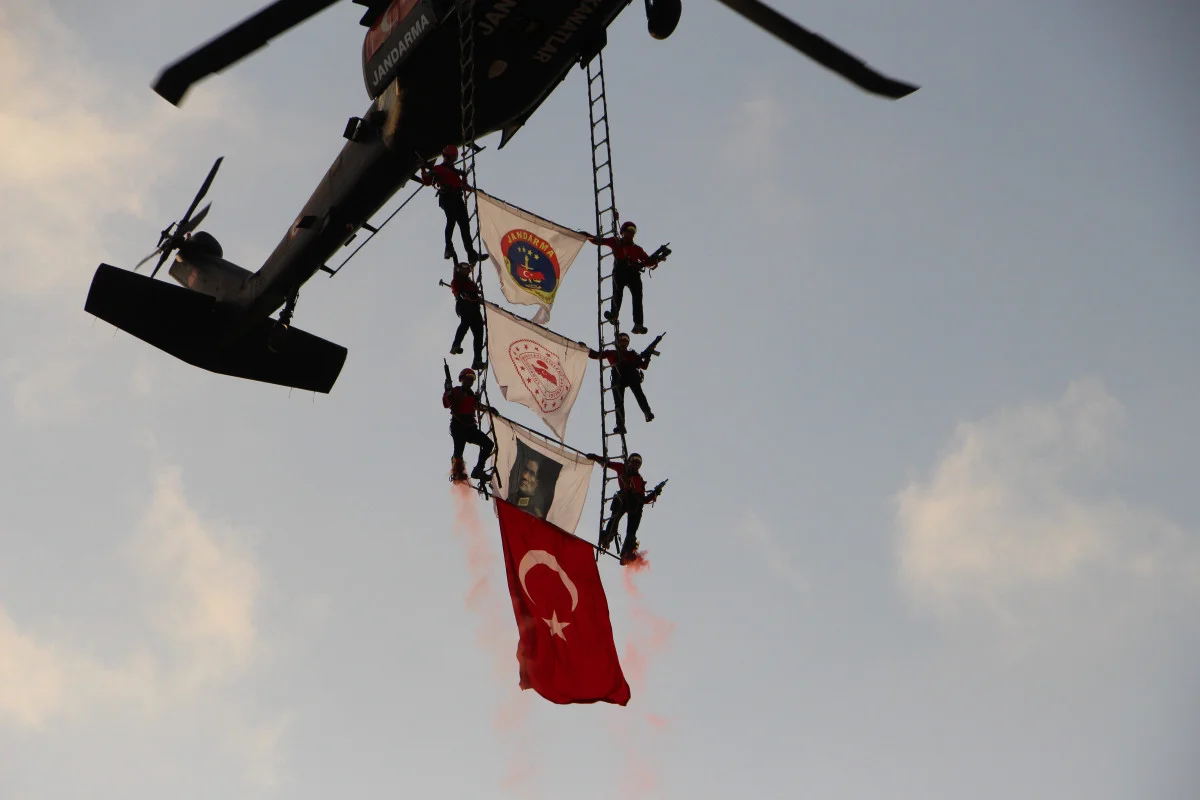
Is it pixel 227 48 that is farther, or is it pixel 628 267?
pixel 628 267

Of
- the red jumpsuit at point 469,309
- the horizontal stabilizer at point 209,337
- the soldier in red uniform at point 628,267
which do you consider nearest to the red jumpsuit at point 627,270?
the soldier in red uniform at point 628,267

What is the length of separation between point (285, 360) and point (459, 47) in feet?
22.7

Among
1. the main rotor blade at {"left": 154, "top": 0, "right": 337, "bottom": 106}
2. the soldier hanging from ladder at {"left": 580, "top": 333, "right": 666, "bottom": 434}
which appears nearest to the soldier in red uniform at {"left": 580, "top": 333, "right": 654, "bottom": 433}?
the soldier hanging from ladder at {"left": 580, "top": 333, "right": 666, "bottom": 434}

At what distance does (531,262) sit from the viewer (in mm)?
21234

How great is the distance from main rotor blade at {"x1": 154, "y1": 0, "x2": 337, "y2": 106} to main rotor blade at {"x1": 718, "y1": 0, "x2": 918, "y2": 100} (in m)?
5.65

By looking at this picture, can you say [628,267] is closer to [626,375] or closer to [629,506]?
[626,375]

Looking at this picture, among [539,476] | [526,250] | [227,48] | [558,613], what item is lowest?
A: [558,613]

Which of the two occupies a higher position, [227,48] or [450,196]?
[450,196]

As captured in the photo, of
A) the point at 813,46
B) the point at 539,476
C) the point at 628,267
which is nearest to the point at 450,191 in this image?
the point at 628,267

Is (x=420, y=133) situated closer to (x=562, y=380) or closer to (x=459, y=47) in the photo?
(x=459, y=47)

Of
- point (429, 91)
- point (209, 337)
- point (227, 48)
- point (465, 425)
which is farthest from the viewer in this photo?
point (209, 337)

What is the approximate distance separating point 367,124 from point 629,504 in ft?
22.7

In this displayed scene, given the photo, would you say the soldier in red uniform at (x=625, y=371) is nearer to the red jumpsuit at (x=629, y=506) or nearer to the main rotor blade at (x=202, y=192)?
the red jumpsuit at (x=629, y=506)

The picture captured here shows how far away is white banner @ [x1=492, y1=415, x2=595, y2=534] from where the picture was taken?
19.4 metres
